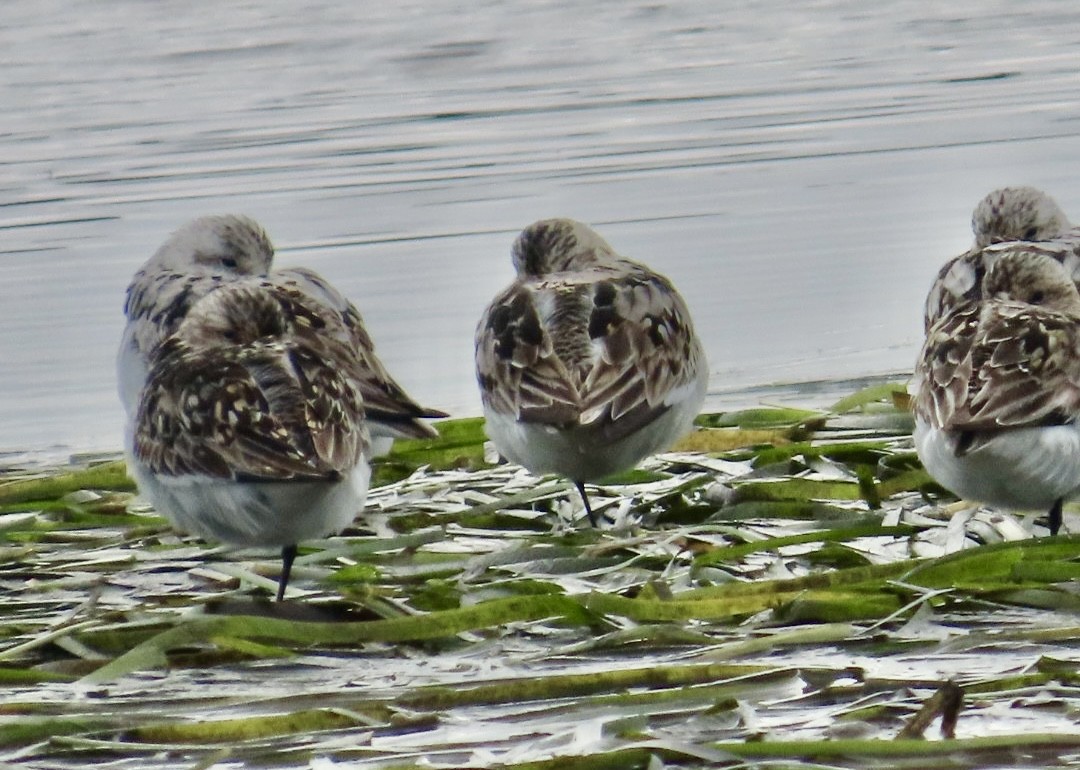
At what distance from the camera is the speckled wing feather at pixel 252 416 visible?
17.1ft

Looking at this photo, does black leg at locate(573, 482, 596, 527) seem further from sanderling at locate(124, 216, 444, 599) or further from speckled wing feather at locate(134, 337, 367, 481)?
speckled wing feather at locate(134, 337, 367, 481)

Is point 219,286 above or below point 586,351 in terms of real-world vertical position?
above

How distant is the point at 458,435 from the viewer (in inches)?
282

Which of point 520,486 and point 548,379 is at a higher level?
point 548,379

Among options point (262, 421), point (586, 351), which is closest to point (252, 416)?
point (262, 421)

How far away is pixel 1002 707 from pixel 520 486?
273cm

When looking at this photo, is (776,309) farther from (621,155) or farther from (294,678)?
(294,678)

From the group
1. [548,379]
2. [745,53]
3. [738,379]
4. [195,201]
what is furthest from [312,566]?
[745,53]

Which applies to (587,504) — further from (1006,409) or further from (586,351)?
(1006,409)

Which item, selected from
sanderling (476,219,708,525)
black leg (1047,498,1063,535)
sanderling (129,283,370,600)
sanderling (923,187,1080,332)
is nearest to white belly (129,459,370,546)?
sanderling (129,283,370,600)

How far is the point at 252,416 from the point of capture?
5293 millimetres

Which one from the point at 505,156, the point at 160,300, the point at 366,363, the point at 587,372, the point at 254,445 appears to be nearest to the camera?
the point at 254,445

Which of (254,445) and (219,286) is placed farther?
(219,286)

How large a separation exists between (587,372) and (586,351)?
110 millimetres
